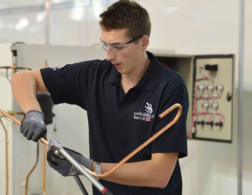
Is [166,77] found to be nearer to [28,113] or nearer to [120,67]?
[120,67]

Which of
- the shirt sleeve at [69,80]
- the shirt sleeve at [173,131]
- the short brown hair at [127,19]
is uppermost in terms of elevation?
the short brown hair at [127,19]

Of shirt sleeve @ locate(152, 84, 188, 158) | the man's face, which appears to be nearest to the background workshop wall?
the man's face

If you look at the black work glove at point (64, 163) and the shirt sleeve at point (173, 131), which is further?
the shirt sleeve at point (173, 131)

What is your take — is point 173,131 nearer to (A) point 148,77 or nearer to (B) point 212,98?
(A) point 148,77

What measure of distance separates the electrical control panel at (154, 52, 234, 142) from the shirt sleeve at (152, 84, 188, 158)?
154 cm

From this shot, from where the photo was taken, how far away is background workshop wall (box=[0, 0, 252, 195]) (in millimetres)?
2525

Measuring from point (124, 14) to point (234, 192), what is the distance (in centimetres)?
206

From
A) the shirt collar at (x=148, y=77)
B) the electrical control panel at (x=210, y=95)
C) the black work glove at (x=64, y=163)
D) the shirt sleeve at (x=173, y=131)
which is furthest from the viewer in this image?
the electrical control panel at (x=210, y=95)

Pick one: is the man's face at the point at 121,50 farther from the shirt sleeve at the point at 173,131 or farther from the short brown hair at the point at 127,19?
the shirt sleeve at the point at 173,131

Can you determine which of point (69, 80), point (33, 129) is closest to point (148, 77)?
point (69, 80)

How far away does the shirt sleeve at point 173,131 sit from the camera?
4.00 ft

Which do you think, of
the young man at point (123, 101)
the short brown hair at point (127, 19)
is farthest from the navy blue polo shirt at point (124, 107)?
the short brown hair at point (127, 19)

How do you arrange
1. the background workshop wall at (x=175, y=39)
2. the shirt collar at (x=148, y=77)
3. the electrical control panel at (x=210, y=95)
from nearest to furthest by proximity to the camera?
the shirt collar at (x=148, y=77) → the background workshop wall at (x=175, y=39) → the electrical control panel at (x=210, y=95)

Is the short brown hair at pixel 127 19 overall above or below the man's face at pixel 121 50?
above
